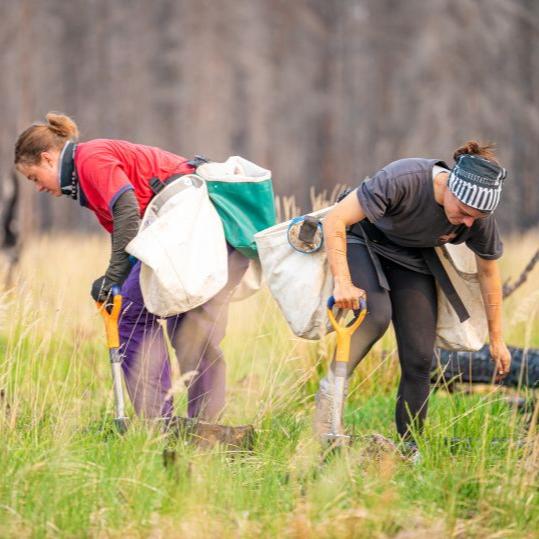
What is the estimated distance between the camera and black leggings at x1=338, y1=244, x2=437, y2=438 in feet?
14.4

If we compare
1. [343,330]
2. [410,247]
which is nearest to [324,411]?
[343,330]

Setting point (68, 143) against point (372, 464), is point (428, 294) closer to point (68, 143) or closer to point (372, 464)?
point (372, 464)

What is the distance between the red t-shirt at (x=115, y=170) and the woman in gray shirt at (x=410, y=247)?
94 centimetres

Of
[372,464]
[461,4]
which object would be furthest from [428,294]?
[461,4]

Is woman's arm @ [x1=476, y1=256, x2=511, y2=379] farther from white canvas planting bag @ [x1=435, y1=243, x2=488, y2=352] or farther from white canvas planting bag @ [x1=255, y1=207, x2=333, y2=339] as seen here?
white canvas planting bag @ [x1=255, y1=207, x2=333, y2=339]

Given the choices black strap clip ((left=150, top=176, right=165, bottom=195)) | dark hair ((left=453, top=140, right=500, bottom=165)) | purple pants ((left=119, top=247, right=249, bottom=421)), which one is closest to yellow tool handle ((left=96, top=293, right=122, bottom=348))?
purple pants ((left=119, top=247, right=249, bottom=421))

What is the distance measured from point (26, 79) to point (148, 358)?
23.0ft

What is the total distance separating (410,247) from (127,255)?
1.33 m

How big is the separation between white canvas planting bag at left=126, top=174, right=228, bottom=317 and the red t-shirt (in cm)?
13

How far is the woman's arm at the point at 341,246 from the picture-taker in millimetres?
4070

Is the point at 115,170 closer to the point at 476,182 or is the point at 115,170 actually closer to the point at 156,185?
the point at 156,185

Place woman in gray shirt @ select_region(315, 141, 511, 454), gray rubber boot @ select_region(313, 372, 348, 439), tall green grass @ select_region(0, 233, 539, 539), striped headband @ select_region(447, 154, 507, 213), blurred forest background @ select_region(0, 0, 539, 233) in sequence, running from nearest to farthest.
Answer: tall green grass @ select_region(0, 233, 539, 539)
striped headband @ select_region(447, 154, 507, 213)
woman in gray shirt @ select_region(315, 141, 511, 454)
gray rubber boot @ select_region(313, 372, 348, 439)
blurred forest background @ select_region(0, 0, 539, 233)

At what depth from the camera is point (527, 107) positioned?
76.1 ft

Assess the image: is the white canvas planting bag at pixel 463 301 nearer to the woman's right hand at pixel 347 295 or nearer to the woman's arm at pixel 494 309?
the woman's arm at pixel 494 309
